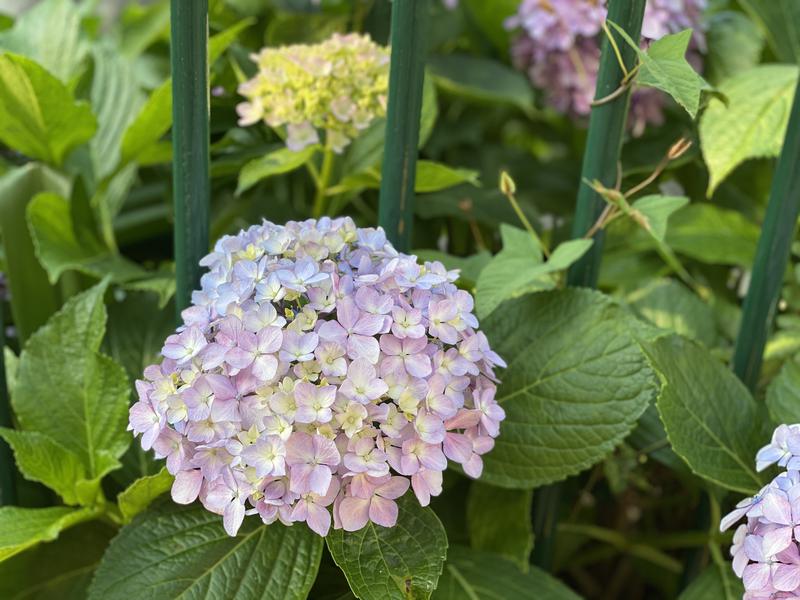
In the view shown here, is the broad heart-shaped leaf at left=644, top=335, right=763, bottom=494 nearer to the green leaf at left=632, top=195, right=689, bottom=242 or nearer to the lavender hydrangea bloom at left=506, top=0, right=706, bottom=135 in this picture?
the green leaf at left=632, top=195, right=689, bottom=242

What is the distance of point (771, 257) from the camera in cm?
85

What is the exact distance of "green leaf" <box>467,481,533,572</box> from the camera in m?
0.89

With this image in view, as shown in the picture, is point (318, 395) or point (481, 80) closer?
point (318, 395)

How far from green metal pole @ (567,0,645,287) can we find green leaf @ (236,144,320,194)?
282mm

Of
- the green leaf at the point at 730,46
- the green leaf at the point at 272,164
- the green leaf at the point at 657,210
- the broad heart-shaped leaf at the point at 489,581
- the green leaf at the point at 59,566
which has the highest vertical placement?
the green leaf at the point at 730,46

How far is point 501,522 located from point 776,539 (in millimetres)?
324

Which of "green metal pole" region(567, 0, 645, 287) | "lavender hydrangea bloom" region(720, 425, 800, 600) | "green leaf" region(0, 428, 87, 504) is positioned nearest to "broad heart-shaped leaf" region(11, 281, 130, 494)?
"green leaf" region(0, 428, 87, 504)

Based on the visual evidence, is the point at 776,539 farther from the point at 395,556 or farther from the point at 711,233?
the point at 711,233

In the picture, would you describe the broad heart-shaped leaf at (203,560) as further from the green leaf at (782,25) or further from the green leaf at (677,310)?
the green leaf at (782,25)

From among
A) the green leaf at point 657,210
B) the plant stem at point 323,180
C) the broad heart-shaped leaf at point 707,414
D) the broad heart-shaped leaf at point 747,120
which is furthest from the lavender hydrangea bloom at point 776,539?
the plant stem at point 323,180

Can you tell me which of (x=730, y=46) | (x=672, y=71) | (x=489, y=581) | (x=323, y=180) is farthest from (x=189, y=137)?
(x=730, y=46)

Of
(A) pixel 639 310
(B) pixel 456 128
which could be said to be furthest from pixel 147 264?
(A) pixel 639 310

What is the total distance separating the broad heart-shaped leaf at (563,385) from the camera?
0.78 metres

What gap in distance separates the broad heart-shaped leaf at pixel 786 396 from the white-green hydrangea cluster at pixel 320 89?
1.53 ft
